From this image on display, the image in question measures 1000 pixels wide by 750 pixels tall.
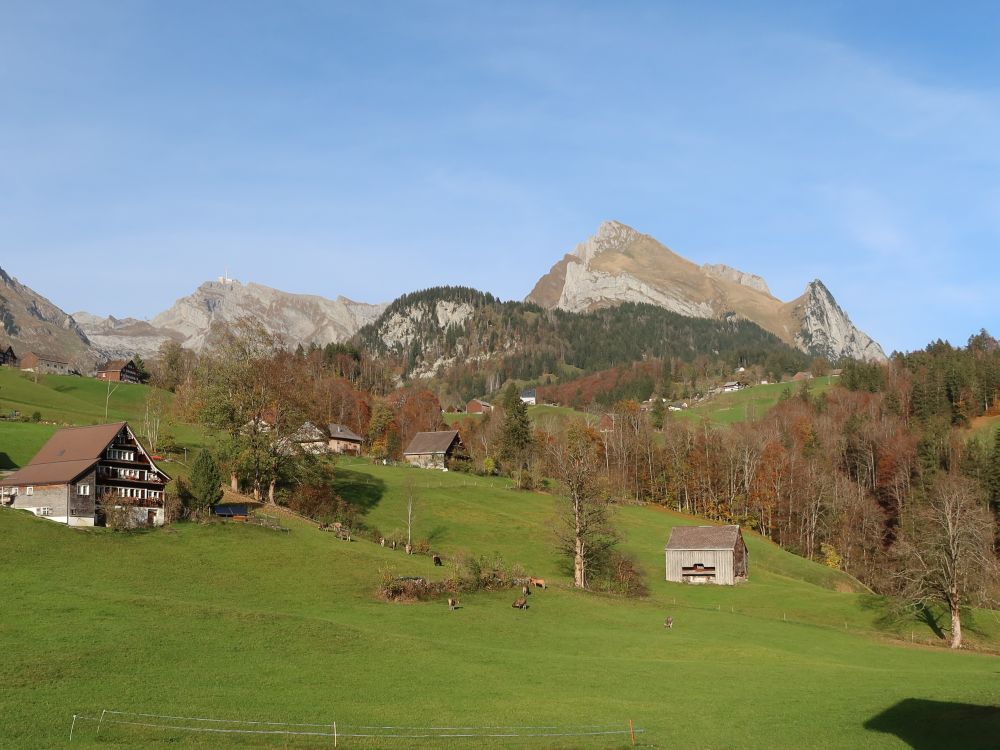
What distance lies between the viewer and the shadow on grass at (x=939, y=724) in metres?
29.3

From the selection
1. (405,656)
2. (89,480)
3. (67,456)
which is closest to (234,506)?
(89,480)

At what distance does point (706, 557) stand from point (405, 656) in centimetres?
5279

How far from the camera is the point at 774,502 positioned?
126125mm

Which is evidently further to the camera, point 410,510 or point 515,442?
point 515,442

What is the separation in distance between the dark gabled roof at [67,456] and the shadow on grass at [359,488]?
28453 millimetres

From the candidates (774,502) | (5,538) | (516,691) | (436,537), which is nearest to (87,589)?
(5,538)

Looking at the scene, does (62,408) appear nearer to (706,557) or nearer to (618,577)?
(618,577)

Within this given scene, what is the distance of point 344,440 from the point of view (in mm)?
150125

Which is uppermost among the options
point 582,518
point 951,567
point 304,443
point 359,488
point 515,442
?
point 515,442

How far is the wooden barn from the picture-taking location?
8638 centimetres

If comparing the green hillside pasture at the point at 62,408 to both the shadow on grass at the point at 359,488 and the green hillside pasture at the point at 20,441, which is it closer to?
the green hillside pasture at the point at 20,441

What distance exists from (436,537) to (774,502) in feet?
206

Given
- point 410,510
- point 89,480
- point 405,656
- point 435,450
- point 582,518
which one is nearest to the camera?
point 405,656

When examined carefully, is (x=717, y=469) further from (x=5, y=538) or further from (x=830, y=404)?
(x=5, y=538)
